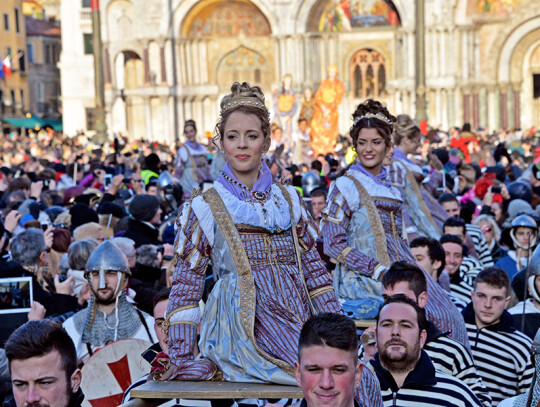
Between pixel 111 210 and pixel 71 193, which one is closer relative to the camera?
pixel 111 210

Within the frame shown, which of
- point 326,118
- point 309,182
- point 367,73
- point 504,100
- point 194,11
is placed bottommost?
point 309,182

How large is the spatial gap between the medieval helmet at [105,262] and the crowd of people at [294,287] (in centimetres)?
1

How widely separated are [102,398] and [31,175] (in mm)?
12174

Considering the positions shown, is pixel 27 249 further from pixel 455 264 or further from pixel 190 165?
pixel 190 165

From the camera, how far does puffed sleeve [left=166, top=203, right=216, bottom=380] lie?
Answer: 14.2 feet

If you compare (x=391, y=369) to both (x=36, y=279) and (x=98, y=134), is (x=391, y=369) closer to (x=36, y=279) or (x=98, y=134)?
(x=36, y=279)

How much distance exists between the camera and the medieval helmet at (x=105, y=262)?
6.29 m

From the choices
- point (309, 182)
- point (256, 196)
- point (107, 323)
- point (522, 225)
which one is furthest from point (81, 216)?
point (256, 196)

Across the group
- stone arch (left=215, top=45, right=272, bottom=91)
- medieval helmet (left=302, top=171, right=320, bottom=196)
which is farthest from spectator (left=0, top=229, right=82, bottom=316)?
stone arch (left=215, top=45, right=272, bottom=91)

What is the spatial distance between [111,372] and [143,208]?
4757 millimetres

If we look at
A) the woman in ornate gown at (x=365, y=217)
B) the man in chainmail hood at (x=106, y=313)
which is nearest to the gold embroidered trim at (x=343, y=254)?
the woman in ornate gown at (x=365, y=217)

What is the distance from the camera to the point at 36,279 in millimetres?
7555

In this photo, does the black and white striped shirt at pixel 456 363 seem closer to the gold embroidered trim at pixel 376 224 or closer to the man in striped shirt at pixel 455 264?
the gold embroidered trim at pixel 376 224

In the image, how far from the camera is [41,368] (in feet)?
12.5
